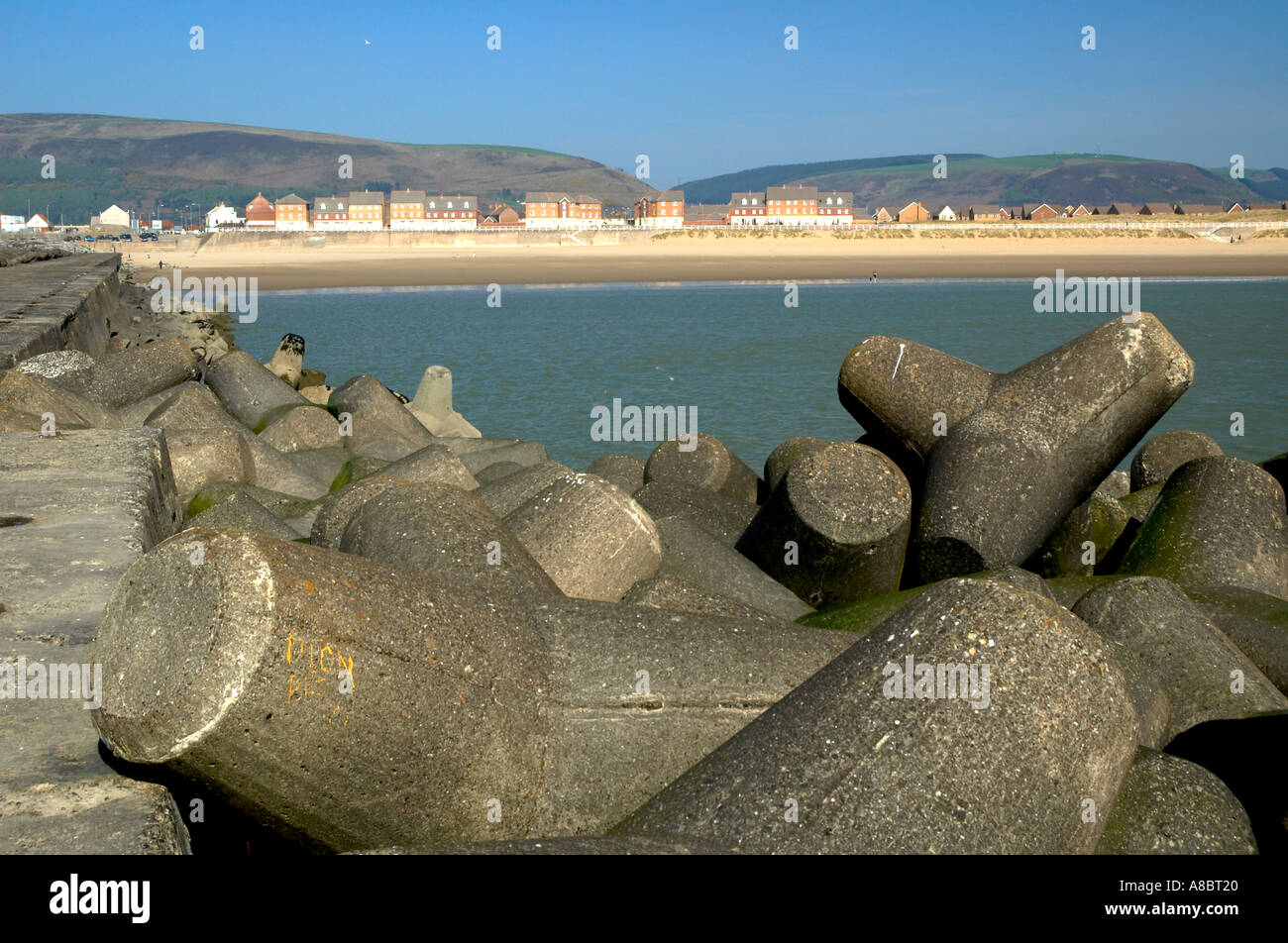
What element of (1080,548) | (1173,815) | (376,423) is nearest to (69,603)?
(1173,815)

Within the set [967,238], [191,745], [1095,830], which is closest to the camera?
[191,745]

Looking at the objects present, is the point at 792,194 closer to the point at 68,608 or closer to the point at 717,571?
the point at 717,571

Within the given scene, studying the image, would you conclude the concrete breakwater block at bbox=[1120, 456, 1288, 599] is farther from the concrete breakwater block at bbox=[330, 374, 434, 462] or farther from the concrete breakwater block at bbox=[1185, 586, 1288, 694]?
the concrete breakwater block at bbox=[330, 374, 434, 462]

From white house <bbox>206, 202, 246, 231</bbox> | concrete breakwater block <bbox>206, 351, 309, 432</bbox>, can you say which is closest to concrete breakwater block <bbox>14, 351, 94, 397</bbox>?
concrete breakwater block <bbox>206, 351, 309, 432</bbox>

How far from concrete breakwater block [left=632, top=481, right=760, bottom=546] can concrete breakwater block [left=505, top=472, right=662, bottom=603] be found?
69.7 inches

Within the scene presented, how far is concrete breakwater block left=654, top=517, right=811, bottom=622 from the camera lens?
19.1ft

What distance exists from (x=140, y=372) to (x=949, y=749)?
9.74 m

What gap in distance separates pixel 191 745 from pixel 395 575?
657 millimetres

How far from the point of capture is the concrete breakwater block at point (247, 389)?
1150cm
